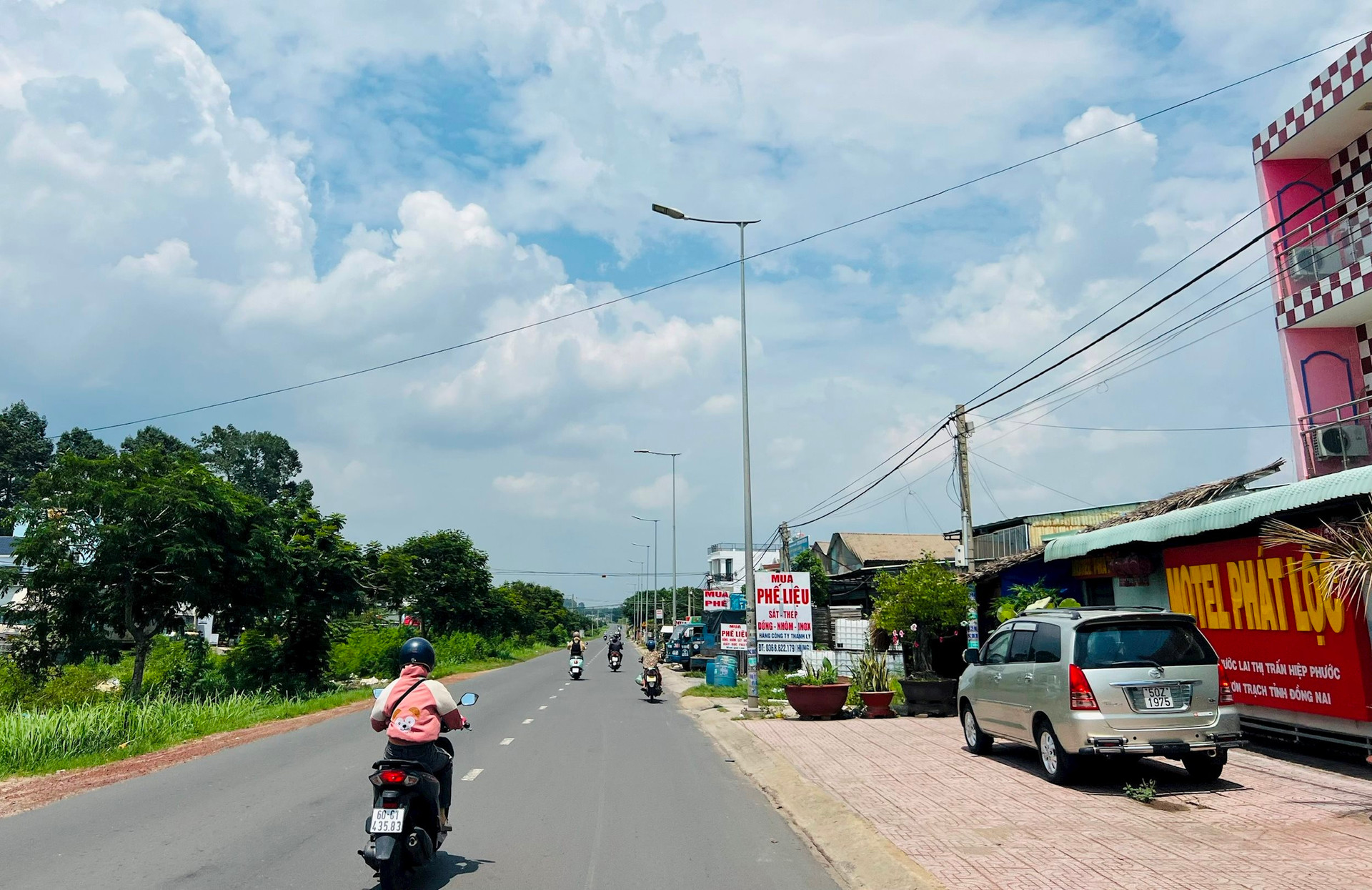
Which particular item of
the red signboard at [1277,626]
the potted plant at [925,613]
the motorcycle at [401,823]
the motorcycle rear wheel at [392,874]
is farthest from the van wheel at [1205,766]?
the potted plant at [925,613]

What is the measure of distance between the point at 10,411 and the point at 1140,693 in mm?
99174

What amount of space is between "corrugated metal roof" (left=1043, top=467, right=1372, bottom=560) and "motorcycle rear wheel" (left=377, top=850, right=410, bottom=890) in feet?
31.2

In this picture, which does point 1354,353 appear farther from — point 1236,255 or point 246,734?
point 246,734

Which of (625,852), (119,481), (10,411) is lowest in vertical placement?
(625,852)

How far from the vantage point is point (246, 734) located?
17.2 m

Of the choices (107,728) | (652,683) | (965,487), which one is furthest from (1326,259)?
(107,728)

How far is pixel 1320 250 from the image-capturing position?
1805 cm

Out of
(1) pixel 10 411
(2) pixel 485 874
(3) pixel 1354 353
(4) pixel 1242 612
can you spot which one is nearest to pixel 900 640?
(4) pixel 1242 612

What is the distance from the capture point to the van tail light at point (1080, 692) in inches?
375

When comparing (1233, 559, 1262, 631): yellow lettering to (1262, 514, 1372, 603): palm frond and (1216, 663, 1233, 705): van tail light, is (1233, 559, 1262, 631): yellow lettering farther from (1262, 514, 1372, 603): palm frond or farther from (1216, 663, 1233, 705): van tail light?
(1262, 514, 1372, 603): palm frond

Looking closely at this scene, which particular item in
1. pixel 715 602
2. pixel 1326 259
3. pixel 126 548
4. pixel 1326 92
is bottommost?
pixel 715 602

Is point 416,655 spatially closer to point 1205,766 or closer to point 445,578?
point 1205,766

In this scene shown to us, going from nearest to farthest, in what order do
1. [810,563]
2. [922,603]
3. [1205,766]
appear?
[1205,766], [922,603], [810,563]

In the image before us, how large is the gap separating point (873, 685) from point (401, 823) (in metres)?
14.5
